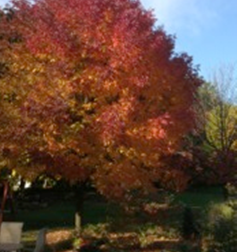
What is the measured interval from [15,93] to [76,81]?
1.51 metres

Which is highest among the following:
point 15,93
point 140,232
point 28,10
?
point 28,10

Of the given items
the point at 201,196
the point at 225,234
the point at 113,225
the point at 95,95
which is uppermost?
the point at 95,95

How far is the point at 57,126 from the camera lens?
41.2 ft

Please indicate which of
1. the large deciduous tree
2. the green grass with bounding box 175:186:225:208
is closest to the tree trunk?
the large deciduous tree

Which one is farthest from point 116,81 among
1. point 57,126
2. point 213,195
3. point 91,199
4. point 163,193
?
point 213,195

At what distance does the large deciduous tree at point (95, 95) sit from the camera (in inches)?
496

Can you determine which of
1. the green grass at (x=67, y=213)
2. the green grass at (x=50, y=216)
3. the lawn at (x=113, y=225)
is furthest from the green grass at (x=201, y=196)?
the green grass at (x=50, y=216)

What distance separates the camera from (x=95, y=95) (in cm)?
1355

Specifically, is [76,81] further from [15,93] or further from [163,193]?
[163,193]

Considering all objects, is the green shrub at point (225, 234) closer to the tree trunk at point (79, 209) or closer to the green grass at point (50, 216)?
the tree trunk at point (79, 209)

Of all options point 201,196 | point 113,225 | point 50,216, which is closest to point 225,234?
point 113,225

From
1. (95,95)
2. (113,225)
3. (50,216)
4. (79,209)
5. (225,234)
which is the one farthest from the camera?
(50,216)

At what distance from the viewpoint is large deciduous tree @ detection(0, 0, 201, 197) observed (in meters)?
12.6

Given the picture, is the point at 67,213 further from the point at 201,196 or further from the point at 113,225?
the point at 201,196
